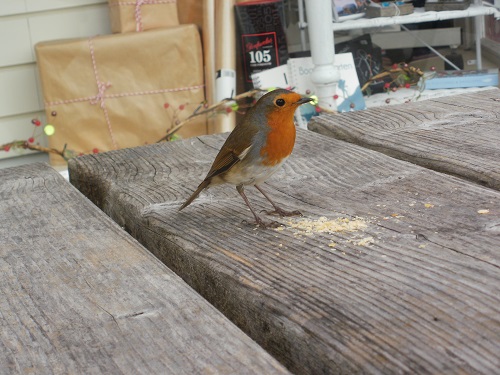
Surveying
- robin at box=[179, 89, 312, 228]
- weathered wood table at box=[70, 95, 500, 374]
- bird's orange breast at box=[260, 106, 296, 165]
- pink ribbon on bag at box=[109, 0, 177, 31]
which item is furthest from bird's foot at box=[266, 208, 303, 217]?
pink ribbon on bag at box=[109, 0, 177, 31]

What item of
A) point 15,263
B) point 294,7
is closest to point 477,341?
point 15,263

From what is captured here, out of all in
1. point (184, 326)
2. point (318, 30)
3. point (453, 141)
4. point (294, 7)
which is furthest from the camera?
point (294, 7)

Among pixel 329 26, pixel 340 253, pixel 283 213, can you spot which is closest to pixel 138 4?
pixel 329 26

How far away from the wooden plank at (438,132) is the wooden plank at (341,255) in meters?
0.06

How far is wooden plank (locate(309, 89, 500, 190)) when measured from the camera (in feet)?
5.14

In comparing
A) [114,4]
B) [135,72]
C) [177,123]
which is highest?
[114,4]

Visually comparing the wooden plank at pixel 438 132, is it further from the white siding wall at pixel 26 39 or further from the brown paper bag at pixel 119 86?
the white siding wall at pixel 26 39

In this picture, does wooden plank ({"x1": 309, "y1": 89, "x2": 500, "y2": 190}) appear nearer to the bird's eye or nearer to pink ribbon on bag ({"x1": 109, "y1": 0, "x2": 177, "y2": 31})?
the bird's eye

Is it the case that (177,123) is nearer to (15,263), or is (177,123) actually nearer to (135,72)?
(135,72)

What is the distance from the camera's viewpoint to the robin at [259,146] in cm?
167

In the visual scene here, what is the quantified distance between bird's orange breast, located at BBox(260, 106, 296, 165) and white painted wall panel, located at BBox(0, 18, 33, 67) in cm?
350

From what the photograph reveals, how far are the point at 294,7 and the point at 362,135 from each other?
12.9 feet

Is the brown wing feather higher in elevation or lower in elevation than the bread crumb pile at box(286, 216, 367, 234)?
higher

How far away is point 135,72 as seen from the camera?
4852mm
